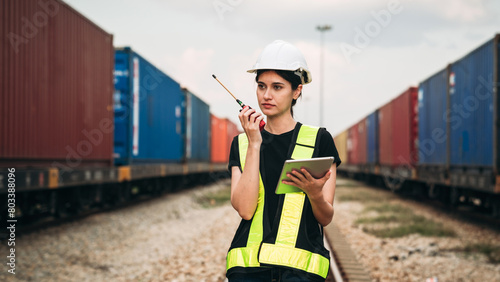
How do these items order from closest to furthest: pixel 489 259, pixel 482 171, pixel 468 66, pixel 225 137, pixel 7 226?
pixel 489 259 → pixel 7 226 → pixel 482 171 → pixel 468 66 → pixel 225 137

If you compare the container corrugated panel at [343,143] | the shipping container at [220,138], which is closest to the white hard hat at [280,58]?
the shipping container at [220,138]

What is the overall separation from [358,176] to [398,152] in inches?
671

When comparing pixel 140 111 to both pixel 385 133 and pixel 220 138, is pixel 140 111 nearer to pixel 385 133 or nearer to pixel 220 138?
pixel 385 133

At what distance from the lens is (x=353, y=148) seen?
3484cm

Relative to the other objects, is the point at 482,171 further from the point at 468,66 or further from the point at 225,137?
the point at 225,137

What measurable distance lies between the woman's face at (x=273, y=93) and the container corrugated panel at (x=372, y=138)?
23.6 m

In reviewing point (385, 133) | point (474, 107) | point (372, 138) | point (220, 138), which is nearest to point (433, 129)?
point (474, 107)

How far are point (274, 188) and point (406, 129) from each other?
17.1 metres

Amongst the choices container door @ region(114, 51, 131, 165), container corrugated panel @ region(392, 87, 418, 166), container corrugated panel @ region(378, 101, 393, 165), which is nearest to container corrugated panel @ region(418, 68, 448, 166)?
container corrugated panel @ region(392, 87, 418, 166)

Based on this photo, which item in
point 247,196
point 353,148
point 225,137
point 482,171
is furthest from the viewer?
point 353,148

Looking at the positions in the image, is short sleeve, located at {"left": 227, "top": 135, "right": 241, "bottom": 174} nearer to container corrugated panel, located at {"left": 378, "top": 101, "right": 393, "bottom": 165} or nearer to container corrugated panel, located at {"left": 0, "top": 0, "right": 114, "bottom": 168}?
container corrugated panel, located at {"left": 0, "top": 0, "right": 114, "bottom": 168}

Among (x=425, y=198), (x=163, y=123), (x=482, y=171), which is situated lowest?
(x=425, y=198)

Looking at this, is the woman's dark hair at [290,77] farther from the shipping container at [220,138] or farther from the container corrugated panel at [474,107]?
the shipping container at [220,138]

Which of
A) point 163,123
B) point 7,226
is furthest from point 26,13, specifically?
point 163,123
